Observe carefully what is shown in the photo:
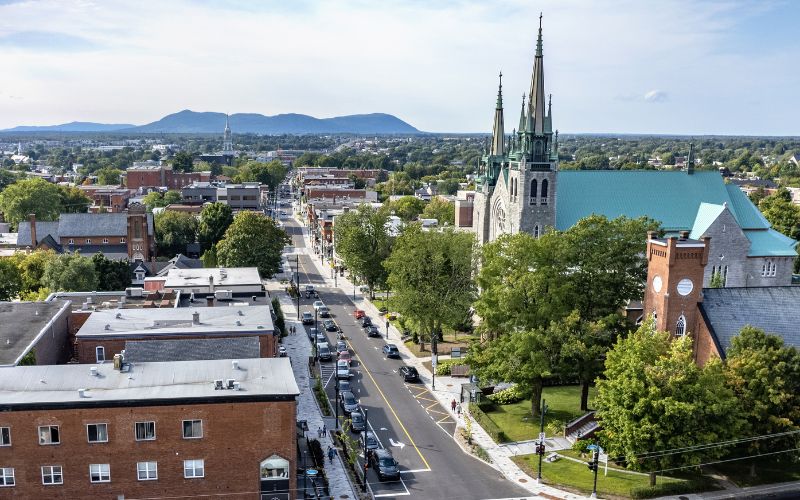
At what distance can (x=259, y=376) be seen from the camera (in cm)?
4019

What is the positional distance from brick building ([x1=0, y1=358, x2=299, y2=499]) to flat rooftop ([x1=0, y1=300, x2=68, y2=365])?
521 cm

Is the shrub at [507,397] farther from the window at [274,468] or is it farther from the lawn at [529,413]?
the window at [274,468]

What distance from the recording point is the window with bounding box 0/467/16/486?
35.9 m

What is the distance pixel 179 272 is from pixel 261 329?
2667cm

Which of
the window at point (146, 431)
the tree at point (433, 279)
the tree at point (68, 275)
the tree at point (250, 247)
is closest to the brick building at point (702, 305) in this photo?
the tree at point (433, 279)

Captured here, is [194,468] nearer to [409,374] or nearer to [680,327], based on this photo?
[409,374]

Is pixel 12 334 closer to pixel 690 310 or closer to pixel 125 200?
pixel 690 310

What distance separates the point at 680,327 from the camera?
166ft

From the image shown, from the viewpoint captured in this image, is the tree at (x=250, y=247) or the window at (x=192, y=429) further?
the tree at (x=250, y=247)

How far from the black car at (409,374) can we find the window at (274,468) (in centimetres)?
2582

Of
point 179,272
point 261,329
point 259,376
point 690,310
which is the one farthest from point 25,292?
point 690,310

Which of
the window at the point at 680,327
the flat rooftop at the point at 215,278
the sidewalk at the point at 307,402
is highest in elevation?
the window at the point at 680,327

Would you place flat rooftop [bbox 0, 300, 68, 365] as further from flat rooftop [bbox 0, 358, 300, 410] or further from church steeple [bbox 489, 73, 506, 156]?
church steeple [bbox 489, 73, 506, 156]

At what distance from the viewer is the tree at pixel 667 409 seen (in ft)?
133
